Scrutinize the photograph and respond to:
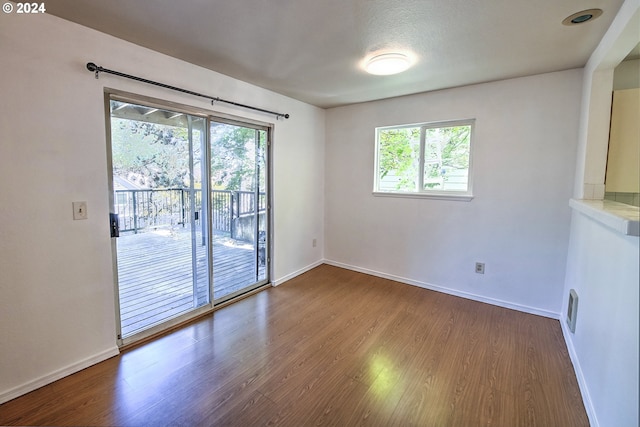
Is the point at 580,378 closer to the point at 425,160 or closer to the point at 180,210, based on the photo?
the point at 425,160

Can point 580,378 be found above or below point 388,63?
below

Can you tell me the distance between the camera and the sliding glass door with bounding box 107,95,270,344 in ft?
7.66

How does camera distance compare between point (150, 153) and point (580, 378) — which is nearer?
point (580, 378)

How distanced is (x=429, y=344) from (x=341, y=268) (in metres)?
2.07

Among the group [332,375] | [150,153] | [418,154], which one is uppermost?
[418,154]

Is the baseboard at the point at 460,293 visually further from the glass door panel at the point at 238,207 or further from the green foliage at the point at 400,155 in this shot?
the glass door panel at the point at 238,207

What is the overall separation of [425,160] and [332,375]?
2.69 metres

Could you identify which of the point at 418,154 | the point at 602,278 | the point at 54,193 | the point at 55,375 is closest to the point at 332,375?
the point at 602,278

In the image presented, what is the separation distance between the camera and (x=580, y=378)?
6.40ft

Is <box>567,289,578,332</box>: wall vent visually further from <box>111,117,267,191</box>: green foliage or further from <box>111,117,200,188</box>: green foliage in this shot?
<box>111,117,200,188</box>: green foliage

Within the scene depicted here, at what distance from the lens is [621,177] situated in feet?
7.31

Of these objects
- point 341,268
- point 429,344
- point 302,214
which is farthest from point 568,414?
point 302,214

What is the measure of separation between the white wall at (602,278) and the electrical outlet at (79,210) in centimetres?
310

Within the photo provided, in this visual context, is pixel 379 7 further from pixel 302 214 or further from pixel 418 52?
pixel 302 214
